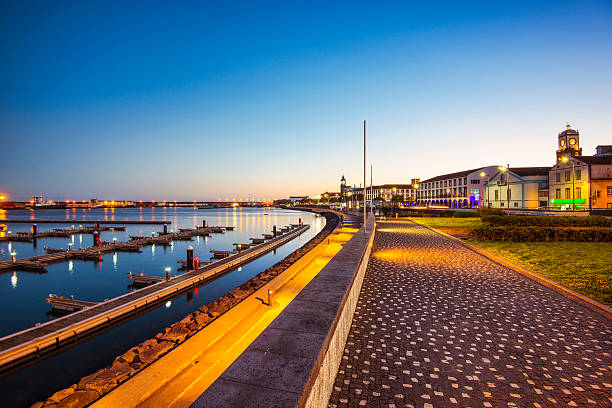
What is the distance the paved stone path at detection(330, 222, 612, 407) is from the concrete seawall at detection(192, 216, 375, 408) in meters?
0.82

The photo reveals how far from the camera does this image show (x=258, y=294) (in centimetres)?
1132

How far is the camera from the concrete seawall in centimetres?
364

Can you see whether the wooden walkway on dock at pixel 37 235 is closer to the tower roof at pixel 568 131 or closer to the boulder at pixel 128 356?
the boulder at pixel 128 356

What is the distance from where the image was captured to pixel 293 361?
440cm

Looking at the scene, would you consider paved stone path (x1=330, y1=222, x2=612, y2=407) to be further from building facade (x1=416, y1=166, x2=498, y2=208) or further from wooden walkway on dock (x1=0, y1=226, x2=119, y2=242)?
building facade (x1=416, y1=166, x2=498, y2=208)

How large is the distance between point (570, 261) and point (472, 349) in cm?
1362

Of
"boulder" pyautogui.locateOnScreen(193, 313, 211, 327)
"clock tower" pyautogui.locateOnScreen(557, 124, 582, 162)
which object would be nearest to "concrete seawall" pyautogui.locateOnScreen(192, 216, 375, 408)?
"boulder" pyautogui.locateOnScreen(193, 313, 211, 327)

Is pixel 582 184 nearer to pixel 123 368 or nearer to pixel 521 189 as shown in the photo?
pixel 521 189

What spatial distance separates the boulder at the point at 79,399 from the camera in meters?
7.77

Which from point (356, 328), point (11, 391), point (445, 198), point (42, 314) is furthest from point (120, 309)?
point (445, 198)

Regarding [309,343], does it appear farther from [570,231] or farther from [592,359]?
[570,231]

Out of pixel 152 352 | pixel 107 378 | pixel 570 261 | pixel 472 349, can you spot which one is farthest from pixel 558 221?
pixel 107 378

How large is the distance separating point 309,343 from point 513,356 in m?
4.85

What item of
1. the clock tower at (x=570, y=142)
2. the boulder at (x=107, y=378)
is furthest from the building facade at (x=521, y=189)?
the boulder at (x=107, y=378)
